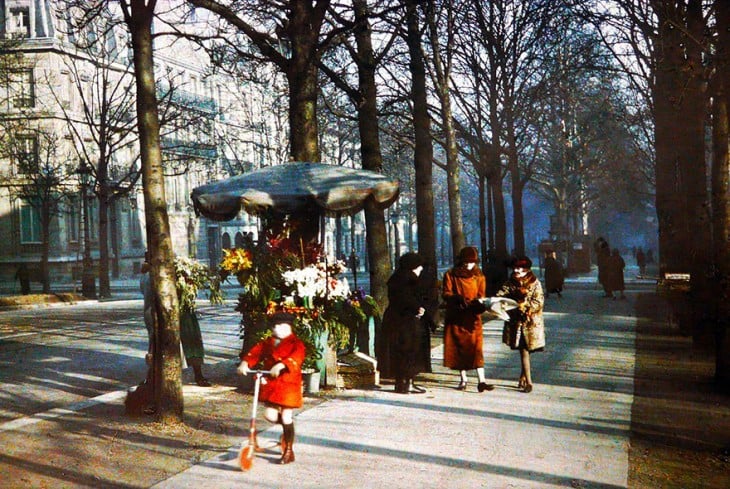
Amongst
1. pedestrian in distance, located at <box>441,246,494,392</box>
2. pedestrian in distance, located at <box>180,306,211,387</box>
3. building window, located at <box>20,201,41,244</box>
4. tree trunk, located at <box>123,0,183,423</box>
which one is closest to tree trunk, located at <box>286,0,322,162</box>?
pedestrian in distance, located at <box>180,306,211,387</box>

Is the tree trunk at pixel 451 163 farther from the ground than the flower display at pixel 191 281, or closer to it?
farther from the ground

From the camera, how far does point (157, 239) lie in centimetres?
927

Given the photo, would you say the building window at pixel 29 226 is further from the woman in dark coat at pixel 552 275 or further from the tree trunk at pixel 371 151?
the tree trunk at pixel 371 151

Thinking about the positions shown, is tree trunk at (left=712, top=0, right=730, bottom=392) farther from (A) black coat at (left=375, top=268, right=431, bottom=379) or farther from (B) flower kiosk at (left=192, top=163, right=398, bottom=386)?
(B) flower kiosk at (left=192, top=163, right=398, bottom=386)

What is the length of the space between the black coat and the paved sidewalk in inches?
15.3

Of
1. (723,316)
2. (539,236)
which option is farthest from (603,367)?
(539,236)

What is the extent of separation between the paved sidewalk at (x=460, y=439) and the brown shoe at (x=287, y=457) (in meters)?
0.08

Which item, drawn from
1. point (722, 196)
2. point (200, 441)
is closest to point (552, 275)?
point (722, 196)

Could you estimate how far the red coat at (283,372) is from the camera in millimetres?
7539

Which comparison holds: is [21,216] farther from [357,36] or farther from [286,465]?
[286,465]

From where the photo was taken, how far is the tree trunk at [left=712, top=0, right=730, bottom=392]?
36.7 ft

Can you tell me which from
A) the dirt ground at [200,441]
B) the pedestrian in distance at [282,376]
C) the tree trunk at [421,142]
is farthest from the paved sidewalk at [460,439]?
the tree trunk at [421,142]

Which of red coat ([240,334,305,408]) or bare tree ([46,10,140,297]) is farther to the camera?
bare tree ([46,10,140,297])

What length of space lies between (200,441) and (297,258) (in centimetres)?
366
